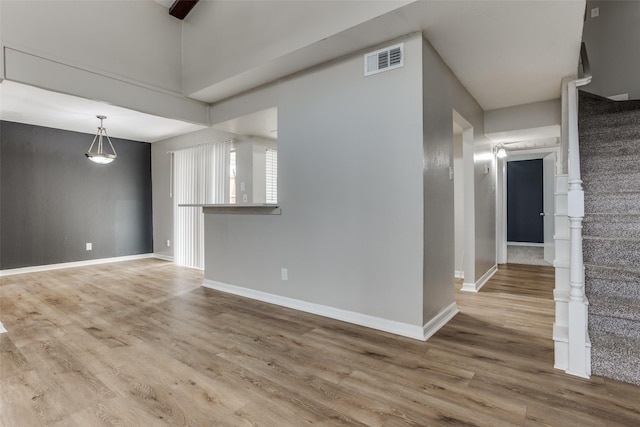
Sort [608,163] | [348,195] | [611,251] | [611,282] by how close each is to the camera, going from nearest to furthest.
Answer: [611,282], [611,251], [348,195], [608,163]

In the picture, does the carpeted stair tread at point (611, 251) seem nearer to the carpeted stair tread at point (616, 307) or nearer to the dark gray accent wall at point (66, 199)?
the carpeted stair tread at point (616, 307)

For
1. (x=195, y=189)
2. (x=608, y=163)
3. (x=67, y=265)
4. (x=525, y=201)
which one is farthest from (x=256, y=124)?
(x=525, y=201)

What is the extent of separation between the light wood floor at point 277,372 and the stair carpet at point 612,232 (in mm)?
213

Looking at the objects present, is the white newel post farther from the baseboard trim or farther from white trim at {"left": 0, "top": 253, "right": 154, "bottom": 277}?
white trim at {"left": 0, "top": 253, "right": 154, "bottom": 277}

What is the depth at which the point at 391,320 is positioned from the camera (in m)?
2.62

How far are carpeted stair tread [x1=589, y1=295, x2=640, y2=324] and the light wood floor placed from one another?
16.1 inches

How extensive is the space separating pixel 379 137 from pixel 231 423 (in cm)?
221

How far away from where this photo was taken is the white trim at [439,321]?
2520mm

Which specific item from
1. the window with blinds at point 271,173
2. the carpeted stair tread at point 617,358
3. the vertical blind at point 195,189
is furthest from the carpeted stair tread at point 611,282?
the vertical blind at point 195,189

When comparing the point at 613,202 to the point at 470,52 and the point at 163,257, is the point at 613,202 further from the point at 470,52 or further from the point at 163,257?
the point at 163,257

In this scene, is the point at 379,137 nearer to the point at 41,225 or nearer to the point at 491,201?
the point at 491,201

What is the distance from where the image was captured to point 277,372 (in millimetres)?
1988

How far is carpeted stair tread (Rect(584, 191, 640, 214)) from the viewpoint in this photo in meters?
2.63

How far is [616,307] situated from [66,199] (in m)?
7.42
